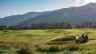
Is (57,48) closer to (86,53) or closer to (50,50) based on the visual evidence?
(50,50)

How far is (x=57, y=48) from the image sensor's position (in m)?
37.4

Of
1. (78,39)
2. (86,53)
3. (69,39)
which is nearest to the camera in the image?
(86,53)

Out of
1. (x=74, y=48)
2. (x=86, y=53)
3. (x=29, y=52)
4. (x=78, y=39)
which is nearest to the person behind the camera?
(x=29, y=52)

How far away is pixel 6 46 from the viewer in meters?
37.2

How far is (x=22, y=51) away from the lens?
27.1 metres

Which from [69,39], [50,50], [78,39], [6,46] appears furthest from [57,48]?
[69,39]

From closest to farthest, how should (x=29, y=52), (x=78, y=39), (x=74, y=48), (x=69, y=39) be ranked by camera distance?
(x=29, y=52), (x=74, y=48), (x=78, y=39), (x=69, y=39)

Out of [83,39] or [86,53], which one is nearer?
[86,53]

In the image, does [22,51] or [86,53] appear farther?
[86,53]

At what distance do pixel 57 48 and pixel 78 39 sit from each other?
22.3m

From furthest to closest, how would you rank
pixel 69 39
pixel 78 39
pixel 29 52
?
pixel 69 39 → pixel 78 39 → pixel 29 52

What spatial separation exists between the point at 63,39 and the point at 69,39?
5.73 ft

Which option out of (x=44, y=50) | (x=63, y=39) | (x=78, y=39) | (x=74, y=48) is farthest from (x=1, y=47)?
(x=63, y=39)

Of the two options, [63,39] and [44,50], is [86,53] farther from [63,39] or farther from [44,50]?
[63,39]
